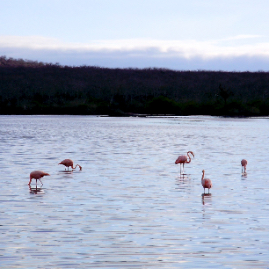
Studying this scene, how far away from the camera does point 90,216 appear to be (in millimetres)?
12719

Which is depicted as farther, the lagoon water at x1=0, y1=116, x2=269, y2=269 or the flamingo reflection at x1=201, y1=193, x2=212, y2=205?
the flamingo reflection at x1=201, y1=193, x2=212, y2=205

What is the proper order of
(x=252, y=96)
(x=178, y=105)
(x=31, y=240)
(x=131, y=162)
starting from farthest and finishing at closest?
(x=252, y=96)
(x=178, y=105)
(x=131, y=162)
(x=31, y=240)

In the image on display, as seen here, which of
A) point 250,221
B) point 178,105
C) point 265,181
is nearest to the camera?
point 250,221

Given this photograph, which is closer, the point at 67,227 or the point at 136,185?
the point at 67,227

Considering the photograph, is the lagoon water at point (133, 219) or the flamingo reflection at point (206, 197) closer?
the lagoon water at point (133, 219)

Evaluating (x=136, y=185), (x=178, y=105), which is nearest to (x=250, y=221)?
(x=136, y=185)

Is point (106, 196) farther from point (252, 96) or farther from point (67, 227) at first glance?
point (252, 96)

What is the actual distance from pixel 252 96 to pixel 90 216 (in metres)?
185

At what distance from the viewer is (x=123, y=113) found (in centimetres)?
13662

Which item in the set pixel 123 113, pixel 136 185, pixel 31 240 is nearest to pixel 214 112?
pixel 123 113

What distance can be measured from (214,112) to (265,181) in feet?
363

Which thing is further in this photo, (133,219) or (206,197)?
(206,197)

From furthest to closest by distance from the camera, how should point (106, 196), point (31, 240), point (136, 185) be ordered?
point (136, 185), point (106, 196), point (31, 240)

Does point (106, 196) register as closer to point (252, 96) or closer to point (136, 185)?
point (136, 185)
